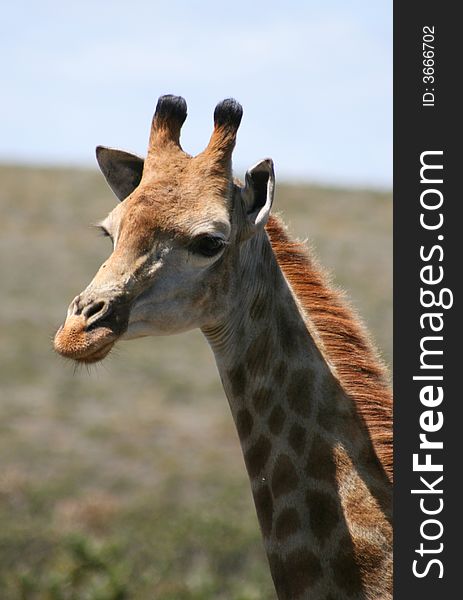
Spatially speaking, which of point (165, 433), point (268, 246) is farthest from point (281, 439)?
point (165, 433)

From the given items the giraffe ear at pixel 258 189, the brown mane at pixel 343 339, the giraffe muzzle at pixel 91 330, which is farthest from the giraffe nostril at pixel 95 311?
the brown mane at pixel 343 339

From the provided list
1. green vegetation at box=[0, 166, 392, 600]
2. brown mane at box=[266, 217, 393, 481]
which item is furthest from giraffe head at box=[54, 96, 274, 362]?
green vegetation at box=[0, 166, 392, 600]

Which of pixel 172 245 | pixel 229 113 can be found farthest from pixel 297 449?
pixel 229 113

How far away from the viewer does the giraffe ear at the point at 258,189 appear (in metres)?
8.30

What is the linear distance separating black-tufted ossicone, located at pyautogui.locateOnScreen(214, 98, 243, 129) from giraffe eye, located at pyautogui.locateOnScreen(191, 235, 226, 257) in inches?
36.7

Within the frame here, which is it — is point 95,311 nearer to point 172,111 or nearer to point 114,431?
point 172,111

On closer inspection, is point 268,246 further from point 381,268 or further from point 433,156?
point 381,268

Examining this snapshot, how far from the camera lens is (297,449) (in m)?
8.15

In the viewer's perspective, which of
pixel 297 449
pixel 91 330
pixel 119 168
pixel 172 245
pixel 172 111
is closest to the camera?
pixel 91 330

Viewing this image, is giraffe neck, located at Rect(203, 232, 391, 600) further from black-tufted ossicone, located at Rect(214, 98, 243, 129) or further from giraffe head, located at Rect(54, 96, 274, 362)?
black-tufted ossicone, located at Rect(214, 98, 243, 129)

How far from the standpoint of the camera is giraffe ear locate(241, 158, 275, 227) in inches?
327

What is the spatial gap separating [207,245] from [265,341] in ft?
2.64

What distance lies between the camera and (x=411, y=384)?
26.5ft

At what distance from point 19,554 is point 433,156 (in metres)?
13.4
